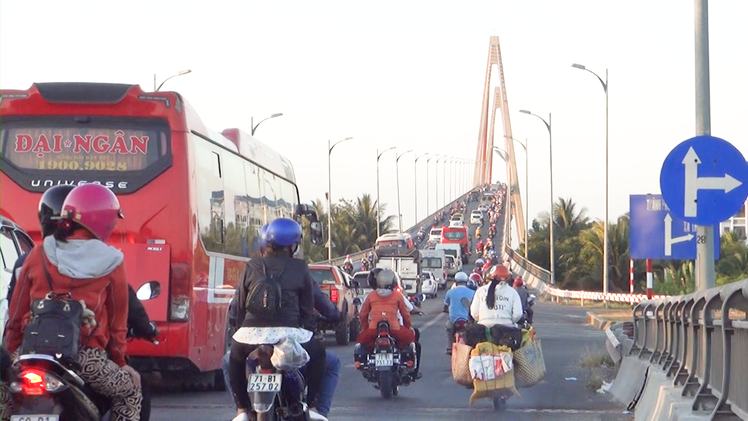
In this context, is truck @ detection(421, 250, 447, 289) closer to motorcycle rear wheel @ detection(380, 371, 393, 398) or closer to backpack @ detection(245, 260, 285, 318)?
motorcycle rear wheel @ detection(380, 371, 393, 398)

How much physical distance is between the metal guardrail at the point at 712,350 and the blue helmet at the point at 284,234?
2580mm

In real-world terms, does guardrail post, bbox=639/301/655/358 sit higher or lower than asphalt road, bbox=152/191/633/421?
higher

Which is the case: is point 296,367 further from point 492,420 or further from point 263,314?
point 492,420

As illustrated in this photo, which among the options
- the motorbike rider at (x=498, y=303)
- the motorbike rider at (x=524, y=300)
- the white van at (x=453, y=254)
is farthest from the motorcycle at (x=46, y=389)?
the white van at (x=453, y=254)

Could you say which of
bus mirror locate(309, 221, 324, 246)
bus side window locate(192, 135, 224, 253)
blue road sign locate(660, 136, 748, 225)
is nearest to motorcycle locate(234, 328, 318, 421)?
blue road sign locate(660, 136, 748, 225)

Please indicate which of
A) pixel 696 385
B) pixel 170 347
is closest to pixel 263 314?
pixel 696 385

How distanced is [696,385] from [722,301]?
7.20 feet

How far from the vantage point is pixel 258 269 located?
25.4 ft

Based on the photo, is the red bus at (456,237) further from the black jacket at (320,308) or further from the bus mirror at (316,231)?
the black jacket at (320,308)

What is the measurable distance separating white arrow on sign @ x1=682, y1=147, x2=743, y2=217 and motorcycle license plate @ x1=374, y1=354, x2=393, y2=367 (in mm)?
4796

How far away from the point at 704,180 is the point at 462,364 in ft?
13.1

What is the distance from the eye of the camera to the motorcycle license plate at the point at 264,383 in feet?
23.6

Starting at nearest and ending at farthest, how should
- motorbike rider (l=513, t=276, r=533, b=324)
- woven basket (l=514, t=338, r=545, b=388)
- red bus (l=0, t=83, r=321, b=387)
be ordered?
red bus (l=0, t=83, r=321, b=387), woven basket (l=514, t=338, r=545, b=388), motorbike rider (l=513, t=276, r=533, b=324)

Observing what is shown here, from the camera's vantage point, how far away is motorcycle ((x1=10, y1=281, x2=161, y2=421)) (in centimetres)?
523
